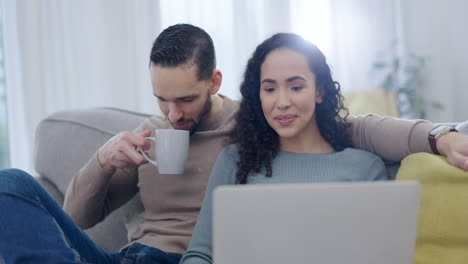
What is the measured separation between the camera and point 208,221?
110cm

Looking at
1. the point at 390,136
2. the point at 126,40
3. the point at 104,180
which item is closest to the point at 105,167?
the point at 104,180

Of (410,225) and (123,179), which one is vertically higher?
(410,225)

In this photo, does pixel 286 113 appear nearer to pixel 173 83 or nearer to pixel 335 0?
pixel 173 83

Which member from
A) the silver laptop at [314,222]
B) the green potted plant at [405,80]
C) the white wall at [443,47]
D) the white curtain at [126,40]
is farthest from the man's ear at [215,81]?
the white wall at [443,47]

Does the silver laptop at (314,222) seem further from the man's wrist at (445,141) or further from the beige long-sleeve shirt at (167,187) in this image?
the beige long-sleeve shirt at (167,187)

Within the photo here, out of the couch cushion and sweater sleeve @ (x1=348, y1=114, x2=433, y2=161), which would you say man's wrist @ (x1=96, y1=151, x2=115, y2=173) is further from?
sweater sleeve @ (x1=348, y1=114, x2=433, y2=161)

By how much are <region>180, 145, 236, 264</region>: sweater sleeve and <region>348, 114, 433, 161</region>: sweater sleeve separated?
35 centimetres

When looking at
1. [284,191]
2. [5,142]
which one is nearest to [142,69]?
[5,142]

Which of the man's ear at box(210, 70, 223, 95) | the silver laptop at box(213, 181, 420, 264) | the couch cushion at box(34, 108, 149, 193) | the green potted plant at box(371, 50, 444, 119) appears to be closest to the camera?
the silver laptop at box(213, 181, 420, 264)

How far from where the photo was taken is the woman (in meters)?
1.17

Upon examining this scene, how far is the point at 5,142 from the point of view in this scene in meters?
3.62

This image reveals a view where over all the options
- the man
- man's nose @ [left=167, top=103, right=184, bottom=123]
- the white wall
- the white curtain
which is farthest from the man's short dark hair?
the white wall

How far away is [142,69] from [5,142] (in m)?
1.21

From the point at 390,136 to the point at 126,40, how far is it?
311 centimetres
